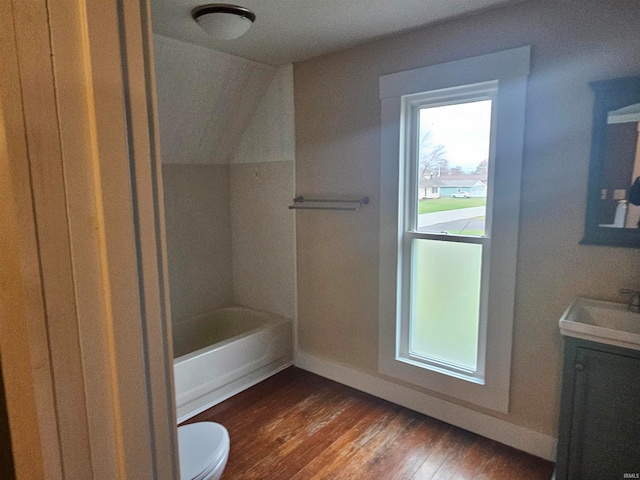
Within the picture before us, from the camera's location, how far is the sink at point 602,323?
5.36ft

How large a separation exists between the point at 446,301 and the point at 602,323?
84 cm

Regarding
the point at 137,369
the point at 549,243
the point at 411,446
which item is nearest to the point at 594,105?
the point at 549,243

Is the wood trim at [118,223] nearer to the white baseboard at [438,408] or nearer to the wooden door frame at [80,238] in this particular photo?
the wooden door frame at [80,238]

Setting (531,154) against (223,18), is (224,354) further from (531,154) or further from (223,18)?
(531,154)

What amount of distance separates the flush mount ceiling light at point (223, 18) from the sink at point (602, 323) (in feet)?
6.90

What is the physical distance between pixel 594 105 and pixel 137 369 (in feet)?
7.20

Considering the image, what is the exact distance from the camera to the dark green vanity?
166 centimetres

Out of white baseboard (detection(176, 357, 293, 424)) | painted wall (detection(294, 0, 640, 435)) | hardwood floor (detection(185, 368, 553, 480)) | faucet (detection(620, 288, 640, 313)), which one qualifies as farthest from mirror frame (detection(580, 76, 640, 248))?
white baseboard (detection(176, 357, 293, 424))

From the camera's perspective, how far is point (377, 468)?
2.15 meters

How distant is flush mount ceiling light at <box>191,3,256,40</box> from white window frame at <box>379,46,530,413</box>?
0.93 metres

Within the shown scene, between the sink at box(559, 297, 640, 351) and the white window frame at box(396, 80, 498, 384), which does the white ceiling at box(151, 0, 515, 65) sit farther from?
the sink at box(559, 297, 640, 351)

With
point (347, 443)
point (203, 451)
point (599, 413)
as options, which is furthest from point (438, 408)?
point (203, 451)

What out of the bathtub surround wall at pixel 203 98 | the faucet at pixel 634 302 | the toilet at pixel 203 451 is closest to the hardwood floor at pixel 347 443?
the toilet at pixel 203 451

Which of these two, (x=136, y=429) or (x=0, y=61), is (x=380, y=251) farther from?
(x=0, y=61)
